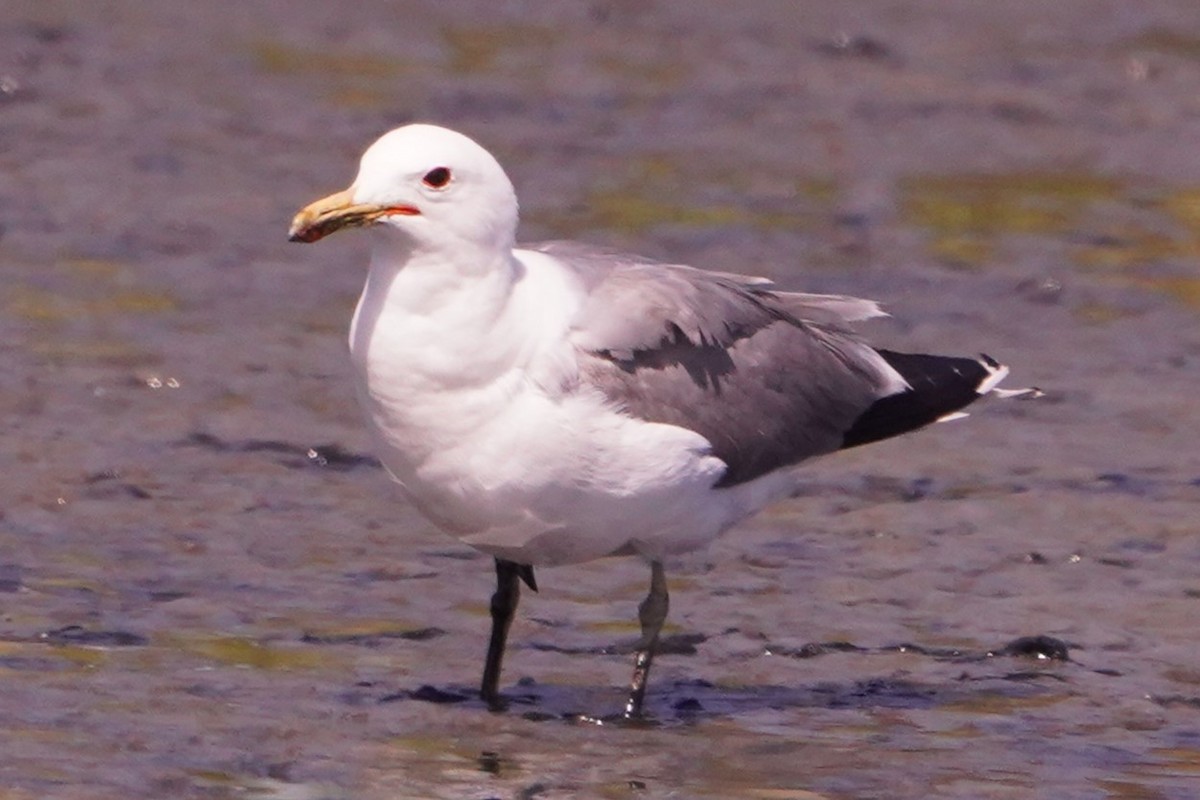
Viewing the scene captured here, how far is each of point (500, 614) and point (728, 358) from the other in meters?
0.92

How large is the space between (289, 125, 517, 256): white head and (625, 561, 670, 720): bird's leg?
3.63 ft

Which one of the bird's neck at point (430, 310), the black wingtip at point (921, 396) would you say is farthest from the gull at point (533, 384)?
the black wingtip at point (921, 396)

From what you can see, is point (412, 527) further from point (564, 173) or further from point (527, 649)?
point (564, 173)

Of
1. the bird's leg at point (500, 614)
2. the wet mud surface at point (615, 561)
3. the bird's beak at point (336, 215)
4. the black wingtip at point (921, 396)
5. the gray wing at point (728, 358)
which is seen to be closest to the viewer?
the bird's beak at point (336, 215)

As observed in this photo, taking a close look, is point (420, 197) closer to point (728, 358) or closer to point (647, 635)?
point (728, 358)

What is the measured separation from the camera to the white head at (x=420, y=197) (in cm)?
636

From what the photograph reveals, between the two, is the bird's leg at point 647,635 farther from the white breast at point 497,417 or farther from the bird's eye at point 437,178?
the bird's eye at point 437,178

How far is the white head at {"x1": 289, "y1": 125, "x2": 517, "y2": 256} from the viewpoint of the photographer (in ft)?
20.9

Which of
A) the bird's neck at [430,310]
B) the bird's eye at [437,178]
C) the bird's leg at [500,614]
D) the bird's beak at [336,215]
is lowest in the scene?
the bird's leg at [500,614]

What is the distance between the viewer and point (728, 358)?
23.8 ft

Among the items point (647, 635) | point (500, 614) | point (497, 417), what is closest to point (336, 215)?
point (497, 417)

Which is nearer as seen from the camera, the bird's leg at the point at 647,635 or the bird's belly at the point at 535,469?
the bird's belly at the point at 535,469

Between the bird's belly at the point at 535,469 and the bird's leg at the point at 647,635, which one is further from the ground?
the bird's belly at the point at 535,469

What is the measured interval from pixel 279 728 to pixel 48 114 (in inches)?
308
